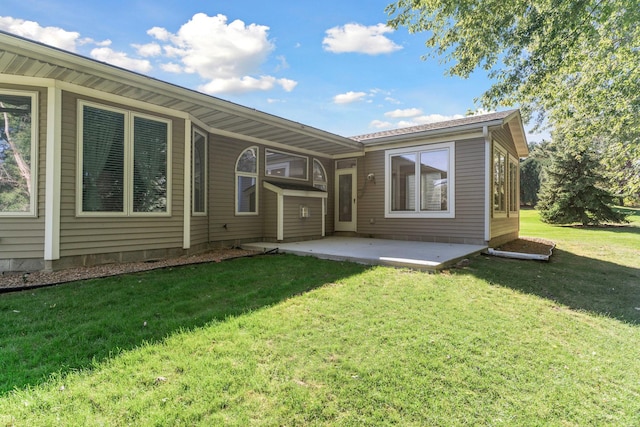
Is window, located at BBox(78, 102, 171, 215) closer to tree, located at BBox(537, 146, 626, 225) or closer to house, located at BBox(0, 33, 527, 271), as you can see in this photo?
house, located at BBox(0, 33, 527, 271)

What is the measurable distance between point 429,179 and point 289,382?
7046mm

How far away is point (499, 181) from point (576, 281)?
3.92 metres

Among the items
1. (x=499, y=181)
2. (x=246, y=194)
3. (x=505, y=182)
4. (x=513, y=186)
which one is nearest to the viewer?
Result: (x=246, y=194)

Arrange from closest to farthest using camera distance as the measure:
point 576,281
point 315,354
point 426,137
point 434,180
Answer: point 315,354 < point 576,281 < point 426,137 < point 434,180

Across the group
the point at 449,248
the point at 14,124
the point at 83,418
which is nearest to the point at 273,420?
the point at 83,418

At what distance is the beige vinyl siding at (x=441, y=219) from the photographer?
7316 millimetres

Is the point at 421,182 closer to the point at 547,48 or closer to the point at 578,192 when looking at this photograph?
the point at 547,48

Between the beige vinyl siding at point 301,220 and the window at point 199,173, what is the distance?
1931 mm

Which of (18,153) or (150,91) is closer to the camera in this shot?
(18,153)

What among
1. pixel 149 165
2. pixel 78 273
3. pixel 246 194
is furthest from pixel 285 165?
pixel 78 273

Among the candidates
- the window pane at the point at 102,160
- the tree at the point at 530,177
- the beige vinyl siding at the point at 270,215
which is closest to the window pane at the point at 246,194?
the beige vinyl siding at the point at 270,215

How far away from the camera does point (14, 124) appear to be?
14.2ft

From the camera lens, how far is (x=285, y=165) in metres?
8.55

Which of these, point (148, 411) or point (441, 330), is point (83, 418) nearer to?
point (148, 411)
